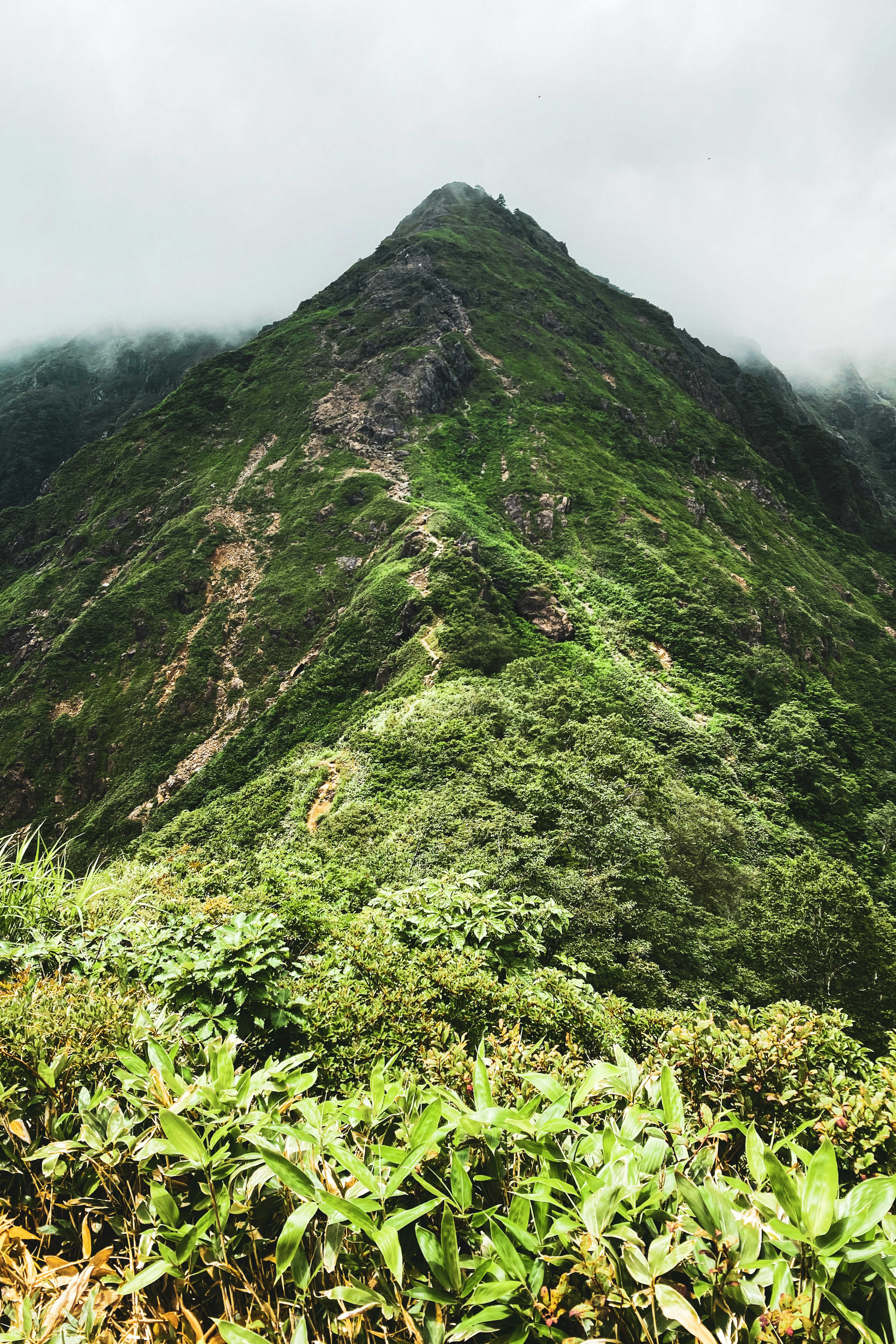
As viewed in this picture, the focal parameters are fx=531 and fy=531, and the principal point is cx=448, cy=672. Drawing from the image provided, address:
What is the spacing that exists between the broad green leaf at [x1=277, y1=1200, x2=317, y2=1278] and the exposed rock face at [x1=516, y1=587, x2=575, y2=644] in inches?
1958

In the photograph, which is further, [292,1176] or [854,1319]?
[292,1176]

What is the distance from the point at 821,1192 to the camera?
148 cm

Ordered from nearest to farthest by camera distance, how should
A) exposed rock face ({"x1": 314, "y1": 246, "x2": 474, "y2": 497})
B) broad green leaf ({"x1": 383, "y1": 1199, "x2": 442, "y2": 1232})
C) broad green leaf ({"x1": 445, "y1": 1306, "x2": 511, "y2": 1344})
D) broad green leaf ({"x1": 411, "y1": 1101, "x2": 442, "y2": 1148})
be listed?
1. broad green leaf ({"x1": 445, "y1": 1306, "x2": 511, "y2": 1344})
2. broad green leaf ({"x1": 383, "y1": 1199, "x2": 442, "y2": 1232})
3. broad green leaf ({"x1": 411, "y1": 1101, "x2": 442, "y2": 1148})
4. exposed rock face ({"x1": 314, "y1": 246, "x2": 474, "y2": 497})

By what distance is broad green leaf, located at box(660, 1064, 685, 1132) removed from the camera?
1978 millimetres

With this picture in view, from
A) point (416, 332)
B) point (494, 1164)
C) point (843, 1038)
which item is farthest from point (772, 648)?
point (416, 332)

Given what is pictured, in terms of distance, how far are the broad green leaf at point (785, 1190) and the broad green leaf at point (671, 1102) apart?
1.40ft

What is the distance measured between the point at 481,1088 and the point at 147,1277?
3.89 ft

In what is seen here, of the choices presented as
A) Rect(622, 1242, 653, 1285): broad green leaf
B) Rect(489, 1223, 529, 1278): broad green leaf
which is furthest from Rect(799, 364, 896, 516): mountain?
Rect(489, 1223, 529, 1278): broad green leaf

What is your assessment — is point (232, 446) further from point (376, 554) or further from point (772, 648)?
point (772, 648)

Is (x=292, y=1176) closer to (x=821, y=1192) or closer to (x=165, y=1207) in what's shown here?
(x=165, y=1207)

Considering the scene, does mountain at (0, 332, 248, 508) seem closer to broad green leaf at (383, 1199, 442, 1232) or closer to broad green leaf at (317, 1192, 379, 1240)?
→ broad green leaf at (317, 1192, 379, 1240)

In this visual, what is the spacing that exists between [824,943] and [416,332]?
321ft

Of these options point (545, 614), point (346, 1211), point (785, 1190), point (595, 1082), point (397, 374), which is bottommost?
point (346, 1211)

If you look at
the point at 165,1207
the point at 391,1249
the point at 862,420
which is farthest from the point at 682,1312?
the point at 862,420
